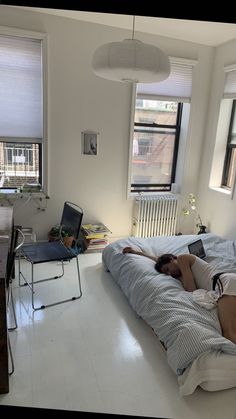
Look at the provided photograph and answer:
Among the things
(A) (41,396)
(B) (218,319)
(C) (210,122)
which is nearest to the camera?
(A) (41,396)

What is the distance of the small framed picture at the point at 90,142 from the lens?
370cm

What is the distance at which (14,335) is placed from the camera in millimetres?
2197

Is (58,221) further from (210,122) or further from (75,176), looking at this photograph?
(210,122)

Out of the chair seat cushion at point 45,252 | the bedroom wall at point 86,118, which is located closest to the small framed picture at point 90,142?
the bedroom wall at point 86,118

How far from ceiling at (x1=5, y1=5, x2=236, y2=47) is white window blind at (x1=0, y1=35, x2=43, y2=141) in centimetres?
40

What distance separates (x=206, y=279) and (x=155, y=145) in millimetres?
2334

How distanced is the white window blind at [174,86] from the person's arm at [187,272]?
2.24 meters

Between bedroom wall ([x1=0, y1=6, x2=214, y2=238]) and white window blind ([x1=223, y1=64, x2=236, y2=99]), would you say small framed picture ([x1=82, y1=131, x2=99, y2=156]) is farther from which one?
white window blind ([x1=223, y1=64, x2=236, y2=99])

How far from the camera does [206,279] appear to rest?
2436 mm

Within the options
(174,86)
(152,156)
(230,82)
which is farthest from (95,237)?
(230,82)

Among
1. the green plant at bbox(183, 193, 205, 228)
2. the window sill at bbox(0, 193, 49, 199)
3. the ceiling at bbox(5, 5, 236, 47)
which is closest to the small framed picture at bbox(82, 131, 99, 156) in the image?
the window sill at bbox(0, 193, 49, 199)

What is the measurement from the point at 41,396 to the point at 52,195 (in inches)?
94.4

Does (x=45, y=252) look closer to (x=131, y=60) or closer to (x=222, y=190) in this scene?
(x=131, y=60)

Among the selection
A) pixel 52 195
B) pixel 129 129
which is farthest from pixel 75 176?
pixel 129 129
